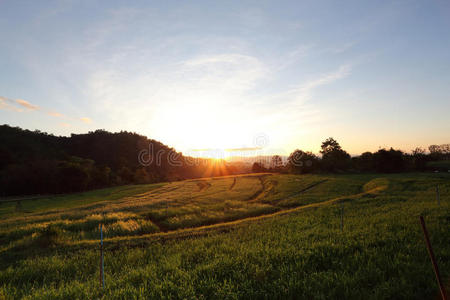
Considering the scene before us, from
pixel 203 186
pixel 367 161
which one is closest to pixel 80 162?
pixel 203 186

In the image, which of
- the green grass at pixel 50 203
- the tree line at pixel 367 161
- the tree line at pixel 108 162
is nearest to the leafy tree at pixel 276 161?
the tree line at pixel 108 162

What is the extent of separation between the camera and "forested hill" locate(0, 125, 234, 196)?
238 ft

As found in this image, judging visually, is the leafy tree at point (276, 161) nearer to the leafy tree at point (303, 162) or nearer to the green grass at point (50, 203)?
the leafy tree at point (303, 162)

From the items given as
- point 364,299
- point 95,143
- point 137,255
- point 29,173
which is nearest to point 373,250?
point 364,299

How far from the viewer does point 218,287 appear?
6.27 metres

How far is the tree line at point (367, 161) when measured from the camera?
7912cm

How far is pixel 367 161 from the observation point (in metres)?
89.2

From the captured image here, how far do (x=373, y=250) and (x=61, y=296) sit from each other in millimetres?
11259

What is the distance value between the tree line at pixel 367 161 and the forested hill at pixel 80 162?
177ft

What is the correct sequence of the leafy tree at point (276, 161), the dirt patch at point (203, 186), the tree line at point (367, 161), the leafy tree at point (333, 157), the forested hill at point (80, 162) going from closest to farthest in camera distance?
the dirt patch at point (203, 186) → the forested hill at point (80, 162) → the tree line at point (367, 161) → the leafy tree at point (333, 157) → the leafy tree at point (276, 161)

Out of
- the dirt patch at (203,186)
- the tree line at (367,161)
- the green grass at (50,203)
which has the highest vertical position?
the tree line at (367,161)

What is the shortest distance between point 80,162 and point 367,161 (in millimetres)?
122834

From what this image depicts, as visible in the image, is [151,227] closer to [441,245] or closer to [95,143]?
[441,245]

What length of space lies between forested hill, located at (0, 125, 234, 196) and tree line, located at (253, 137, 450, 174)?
5404 cm
